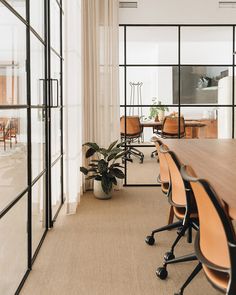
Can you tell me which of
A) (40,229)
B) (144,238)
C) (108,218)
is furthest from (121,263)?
(108,218)

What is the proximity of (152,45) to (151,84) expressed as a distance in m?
0.57

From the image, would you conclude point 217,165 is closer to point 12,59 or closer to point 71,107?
point 12,59

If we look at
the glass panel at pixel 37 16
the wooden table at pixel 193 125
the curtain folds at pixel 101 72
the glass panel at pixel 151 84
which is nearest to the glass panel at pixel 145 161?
the wooden table at pixel 193 125

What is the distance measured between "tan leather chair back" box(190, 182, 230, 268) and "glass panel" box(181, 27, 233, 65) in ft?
15.3

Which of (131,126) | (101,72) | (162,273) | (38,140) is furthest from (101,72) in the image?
(162,273)

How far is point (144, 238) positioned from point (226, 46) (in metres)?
3.61

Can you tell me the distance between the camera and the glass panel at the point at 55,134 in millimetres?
4414

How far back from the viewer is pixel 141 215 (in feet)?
15.0

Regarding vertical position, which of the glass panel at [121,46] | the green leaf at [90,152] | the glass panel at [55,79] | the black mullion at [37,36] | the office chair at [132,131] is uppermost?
the glass panel at [121,46]

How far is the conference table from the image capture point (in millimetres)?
1929

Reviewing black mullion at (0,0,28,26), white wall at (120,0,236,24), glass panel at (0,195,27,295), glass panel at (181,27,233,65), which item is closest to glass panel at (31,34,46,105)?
black mullion at (0,0,28,26)

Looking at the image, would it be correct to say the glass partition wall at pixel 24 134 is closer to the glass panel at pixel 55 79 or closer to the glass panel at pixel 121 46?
the glass panel at pixel 55 79

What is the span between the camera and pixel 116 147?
5.60 metres

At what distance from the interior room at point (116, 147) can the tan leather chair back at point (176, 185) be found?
2 cm
